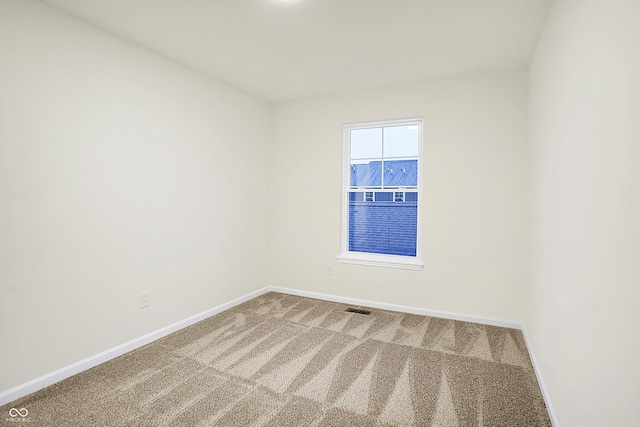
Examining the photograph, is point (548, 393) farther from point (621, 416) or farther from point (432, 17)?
point (432, 17)

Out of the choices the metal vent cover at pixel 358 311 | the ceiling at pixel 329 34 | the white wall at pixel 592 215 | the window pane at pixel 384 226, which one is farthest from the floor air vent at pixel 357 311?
the ceiling at pixel 329 34

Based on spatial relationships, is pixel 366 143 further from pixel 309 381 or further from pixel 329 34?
pixel 309 381

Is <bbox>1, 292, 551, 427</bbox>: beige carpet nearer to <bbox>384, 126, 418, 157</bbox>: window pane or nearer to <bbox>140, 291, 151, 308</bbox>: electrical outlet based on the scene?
<bbox>140, 291, 151, 308</bbox>: electrical outlet

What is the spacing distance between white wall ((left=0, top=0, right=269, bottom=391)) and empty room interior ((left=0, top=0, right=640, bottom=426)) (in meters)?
0.01

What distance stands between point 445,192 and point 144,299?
3143 mm

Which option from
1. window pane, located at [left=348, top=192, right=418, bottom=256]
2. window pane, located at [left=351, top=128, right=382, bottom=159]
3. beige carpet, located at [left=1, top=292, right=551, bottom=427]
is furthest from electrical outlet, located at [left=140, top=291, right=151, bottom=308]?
window pane, located at [left=351, top=128, right=382, bottom=159]

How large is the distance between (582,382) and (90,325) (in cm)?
306

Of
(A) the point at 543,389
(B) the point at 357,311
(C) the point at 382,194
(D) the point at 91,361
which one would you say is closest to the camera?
(A) the point at 543,389

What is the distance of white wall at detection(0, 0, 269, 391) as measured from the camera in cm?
200

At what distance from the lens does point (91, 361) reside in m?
2.37

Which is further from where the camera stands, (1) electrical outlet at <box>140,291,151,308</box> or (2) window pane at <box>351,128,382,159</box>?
(2) window pane at <box>351,128,382,159</box>

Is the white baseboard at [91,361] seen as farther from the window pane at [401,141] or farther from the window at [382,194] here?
the window pane at [401,141]

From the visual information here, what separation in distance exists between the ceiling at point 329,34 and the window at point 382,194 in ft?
2.34

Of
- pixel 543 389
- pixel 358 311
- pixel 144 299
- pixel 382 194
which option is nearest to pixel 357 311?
pixel 358 311
